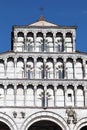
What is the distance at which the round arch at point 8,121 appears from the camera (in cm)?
3086

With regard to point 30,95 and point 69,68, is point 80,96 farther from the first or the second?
point 30,95

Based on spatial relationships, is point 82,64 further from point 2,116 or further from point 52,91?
point 2,116

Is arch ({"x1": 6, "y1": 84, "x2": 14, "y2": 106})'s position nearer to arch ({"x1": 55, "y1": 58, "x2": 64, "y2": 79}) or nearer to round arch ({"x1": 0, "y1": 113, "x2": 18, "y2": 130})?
round arch ({"x1": 0, "y1": 113, "x2": 18, "y2": 130})

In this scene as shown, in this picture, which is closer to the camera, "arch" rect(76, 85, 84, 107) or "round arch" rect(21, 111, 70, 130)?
"round arch" rect(21, 111, 70, 130)

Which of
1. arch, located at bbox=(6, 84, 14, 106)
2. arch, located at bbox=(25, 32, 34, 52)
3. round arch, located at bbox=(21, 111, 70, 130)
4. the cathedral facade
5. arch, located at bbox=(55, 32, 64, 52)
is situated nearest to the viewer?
round arch, located at bbox=(21, 111, 70, 130)

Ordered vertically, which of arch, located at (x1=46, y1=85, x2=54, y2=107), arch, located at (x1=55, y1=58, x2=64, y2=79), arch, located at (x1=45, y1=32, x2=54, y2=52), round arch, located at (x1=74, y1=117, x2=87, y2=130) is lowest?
round arch, located at (x1=74, y1=117, x2=87, y2=130)

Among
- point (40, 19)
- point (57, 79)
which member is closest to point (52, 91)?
point (57, 79)

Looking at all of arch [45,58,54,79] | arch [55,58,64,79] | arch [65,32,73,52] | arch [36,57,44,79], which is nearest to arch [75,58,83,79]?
arch [55,58,64,79]

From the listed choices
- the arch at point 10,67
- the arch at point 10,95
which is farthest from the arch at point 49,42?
the arch at point 10,95

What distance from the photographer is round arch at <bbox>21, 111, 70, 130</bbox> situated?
31.0 metres

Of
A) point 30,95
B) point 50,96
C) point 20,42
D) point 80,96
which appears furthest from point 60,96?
point 20,42

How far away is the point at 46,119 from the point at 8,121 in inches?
111

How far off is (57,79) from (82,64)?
247 centimetres

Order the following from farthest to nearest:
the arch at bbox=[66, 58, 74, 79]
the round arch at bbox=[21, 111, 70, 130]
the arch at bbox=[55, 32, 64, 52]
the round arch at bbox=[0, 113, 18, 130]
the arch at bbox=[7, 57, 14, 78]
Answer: the arch at bbox=[55, 32, 64, 52] < the arch at bbox=[66, 58, 74, 79] < the arch at bbox=[7, 57, 14, 78] < the round arch at bbox=[21, 111, 70, 130] < the round arch at bbox=[0, 113, 18, 130]
